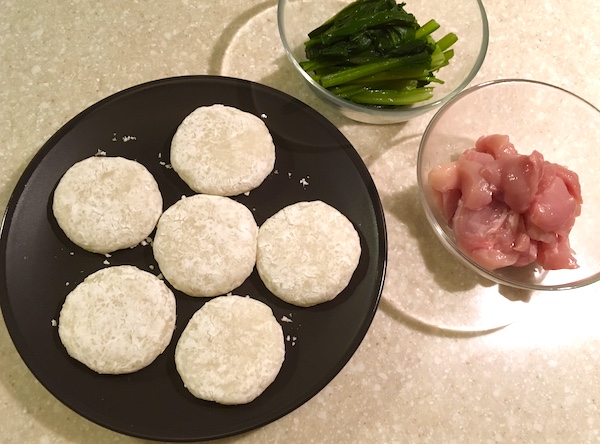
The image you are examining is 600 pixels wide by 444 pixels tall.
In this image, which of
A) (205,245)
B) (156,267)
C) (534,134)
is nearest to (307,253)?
(205,245)

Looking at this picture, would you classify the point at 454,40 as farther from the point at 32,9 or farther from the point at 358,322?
the point at 32,9

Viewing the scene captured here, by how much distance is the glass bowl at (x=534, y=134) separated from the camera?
1.32m

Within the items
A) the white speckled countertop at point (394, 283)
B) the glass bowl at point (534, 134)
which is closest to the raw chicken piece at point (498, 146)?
the glass bowl at point (534, 134)

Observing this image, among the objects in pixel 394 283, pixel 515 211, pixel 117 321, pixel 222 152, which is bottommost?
pixel 394 283

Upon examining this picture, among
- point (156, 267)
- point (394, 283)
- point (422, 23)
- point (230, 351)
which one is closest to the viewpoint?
A: point (230, 351)

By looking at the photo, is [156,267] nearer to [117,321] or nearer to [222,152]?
[117,321]

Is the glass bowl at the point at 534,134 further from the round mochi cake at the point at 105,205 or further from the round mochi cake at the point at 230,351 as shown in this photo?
Answer: the round mochi cake at the point at 105,205

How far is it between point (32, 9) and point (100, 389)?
4.09 ft

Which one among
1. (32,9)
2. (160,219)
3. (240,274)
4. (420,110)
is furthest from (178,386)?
(32,9)

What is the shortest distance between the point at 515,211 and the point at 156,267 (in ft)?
2.94

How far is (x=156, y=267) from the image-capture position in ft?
4.10

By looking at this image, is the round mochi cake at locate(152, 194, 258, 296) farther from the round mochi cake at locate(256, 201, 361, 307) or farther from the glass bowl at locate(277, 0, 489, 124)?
the glass bowl at locate(277, 0, 489, 124)

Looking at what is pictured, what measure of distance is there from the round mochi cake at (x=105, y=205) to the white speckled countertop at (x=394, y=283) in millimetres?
321

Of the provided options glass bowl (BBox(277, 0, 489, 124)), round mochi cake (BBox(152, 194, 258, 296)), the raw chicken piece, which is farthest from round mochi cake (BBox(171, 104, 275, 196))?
the raw chicken piece
